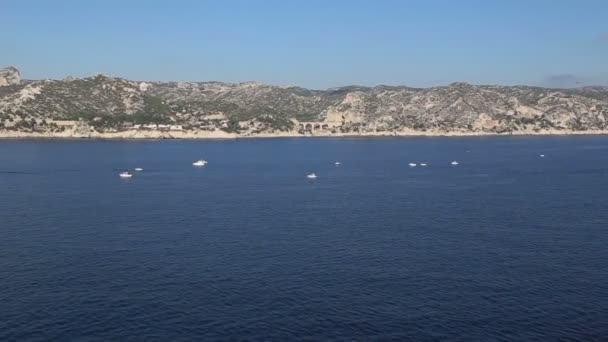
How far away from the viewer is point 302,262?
59062 millimetres

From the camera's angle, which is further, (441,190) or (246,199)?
(441,190)

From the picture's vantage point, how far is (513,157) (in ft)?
620

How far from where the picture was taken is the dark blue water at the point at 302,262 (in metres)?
43.5

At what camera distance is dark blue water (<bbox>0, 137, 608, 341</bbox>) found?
43.5m

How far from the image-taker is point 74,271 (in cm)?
5525

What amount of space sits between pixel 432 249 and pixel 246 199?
4225cm

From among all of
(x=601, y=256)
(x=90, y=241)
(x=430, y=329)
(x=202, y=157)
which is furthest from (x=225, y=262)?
(x=202, y=157)

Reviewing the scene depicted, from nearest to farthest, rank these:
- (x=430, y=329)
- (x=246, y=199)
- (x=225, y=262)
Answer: (x=430, y=329) < (x=225, y=262) < (x=246, y=199)

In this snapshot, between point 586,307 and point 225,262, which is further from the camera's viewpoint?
point 225,262

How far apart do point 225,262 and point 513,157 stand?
5844 inches

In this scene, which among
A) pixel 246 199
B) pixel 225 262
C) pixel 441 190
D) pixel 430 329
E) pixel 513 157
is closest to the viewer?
pixel 430 329

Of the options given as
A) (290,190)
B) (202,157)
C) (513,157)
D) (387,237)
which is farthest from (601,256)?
(202,157)

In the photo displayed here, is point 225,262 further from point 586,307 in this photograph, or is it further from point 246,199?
point 246,199

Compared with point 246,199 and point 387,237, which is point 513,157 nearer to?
point 246,199
